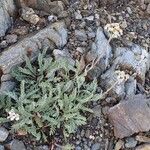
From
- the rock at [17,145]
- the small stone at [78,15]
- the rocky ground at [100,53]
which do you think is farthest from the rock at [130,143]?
the small stone at [78,15]

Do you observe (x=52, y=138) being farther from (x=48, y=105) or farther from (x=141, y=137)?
(x=141, y=137)

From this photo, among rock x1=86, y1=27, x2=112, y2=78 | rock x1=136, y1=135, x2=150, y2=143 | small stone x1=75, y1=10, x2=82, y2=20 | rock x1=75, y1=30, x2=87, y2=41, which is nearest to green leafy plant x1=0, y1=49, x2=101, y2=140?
rock x1=86, y1=27, x2=112, y2=78

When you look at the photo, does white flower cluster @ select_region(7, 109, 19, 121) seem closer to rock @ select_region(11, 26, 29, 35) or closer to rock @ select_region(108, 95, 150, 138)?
rock @ select_region(108, 95, 150, 138)

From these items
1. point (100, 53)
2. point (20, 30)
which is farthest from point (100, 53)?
point (20, 30)

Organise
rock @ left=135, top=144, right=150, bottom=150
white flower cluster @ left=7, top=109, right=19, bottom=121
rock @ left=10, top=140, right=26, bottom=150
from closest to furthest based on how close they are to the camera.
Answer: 1. white flower cluster @ left=7, top=109, right=19, bottom=121
2. rock @ left=10, top=140, right=26, bottom=150
3. rock @ left=135, top=144, right=150, bottom=150

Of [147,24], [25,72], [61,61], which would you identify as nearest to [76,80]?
[61,61]

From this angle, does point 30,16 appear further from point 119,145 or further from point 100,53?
point 119,145
